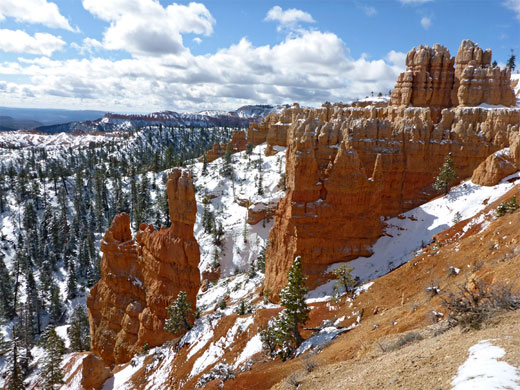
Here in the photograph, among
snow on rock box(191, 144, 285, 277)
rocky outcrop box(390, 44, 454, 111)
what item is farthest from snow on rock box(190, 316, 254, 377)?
rocky outcrop box(390, 44, 454, 111)

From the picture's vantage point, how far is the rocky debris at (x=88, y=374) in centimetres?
3164

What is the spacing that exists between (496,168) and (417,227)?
1140 centimetres

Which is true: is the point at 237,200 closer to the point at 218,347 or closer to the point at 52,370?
the point at 52,370

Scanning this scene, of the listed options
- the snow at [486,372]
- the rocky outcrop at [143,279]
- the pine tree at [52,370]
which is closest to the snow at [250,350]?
the rocky outcrop at [143,279]

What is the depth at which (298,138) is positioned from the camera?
37688 millimetres

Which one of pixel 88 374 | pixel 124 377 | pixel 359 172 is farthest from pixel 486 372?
pixel 88 374

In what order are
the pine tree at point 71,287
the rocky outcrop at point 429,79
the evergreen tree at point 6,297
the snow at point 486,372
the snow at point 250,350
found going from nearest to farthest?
1. the snow at point 486,372
2. the snow at point 250,350
3. the rocky outcrop at point 429,79
4. the evergreen tree at point 6,297
5. the pine tree at point 71,287

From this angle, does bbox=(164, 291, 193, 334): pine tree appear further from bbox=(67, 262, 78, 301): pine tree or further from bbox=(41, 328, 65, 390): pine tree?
bbox=(67, 262, 78, 301): pine tree

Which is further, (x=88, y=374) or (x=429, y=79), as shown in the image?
(x=429, y=79)

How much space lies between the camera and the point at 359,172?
122 feet

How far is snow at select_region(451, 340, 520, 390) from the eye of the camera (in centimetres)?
740

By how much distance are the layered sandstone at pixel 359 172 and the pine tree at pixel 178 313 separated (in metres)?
10.9

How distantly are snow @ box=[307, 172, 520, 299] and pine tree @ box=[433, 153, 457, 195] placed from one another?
101 cm

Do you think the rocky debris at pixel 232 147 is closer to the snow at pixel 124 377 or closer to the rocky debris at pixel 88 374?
the rocky debris at pixel 88 374
